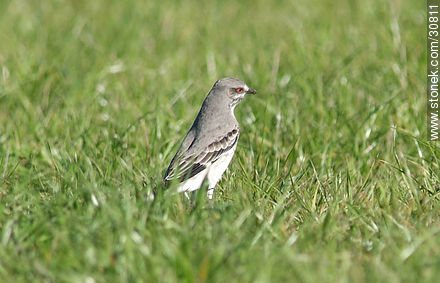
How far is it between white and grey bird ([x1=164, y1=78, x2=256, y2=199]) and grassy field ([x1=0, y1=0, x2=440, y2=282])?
0.58 feet

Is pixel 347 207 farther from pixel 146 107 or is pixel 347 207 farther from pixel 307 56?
pixel 307 56

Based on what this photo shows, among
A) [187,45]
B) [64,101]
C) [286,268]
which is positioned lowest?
[187,45]

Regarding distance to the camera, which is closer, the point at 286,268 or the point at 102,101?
the point at 286,268

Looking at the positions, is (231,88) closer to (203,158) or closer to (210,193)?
(203,158)

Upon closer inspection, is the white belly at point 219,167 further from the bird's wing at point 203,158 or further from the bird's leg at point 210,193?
the bird's leg at point 210,193

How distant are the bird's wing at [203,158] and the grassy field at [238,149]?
21 centimetres

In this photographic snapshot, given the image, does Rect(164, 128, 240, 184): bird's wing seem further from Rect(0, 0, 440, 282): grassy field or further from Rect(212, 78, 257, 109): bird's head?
Rect(212, 78, 257, 109): bird's head

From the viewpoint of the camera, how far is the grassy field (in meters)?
5.05

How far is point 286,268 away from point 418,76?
5977 millimetres

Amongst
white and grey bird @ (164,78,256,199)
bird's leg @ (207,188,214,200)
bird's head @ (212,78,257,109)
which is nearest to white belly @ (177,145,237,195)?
white and grey bird @ (164,78,256,199)

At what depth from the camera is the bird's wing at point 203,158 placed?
24.4ft

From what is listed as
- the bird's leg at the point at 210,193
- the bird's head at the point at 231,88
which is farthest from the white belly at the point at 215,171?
the bird's head at the point at 231,88

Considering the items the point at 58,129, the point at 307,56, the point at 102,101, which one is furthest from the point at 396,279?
the point at 307,56

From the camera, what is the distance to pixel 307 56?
11.2m
